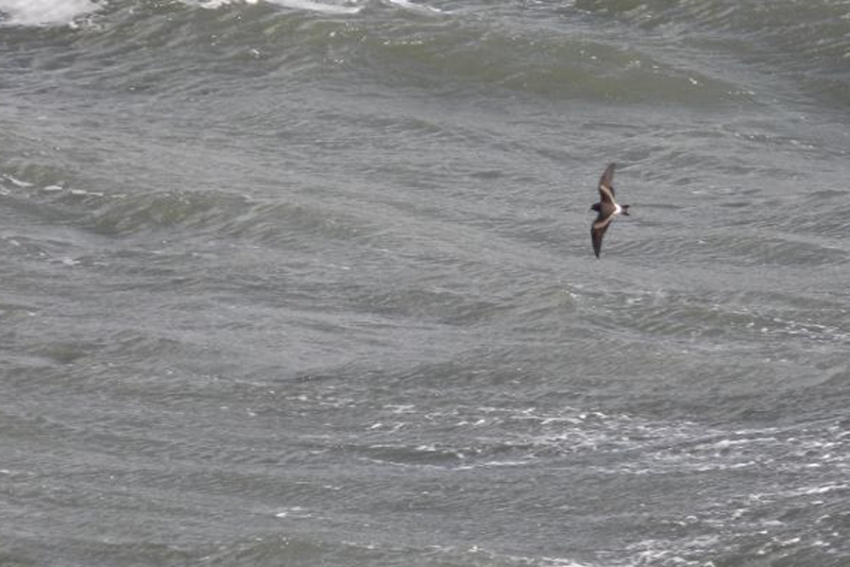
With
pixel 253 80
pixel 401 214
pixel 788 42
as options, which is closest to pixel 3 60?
pixel 253 80

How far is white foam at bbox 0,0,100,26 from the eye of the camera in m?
18.0

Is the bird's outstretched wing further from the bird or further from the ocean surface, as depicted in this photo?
the ocean surface

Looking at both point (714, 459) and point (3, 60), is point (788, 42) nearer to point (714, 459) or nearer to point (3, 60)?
point (3, 60)

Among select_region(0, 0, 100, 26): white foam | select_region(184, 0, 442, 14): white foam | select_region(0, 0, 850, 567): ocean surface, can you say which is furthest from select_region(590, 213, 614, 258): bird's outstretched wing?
select_region(0, 0, 100, 26): white foam

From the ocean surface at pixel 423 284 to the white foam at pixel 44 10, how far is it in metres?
0.06

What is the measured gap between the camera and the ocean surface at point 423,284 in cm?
930

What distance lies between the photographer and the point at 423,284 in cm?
1241

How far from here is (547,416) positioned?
34.4ft

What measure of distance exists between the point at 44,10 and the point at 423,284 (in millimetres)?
6955

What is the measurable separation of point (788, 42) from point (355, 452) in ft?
28.2

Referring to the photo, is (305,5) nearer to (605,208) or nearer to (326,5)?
(326,5)

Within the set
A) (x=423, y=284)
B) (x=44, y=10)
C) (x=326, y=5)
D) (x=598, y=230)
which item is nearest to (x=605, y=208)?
(x=598, y=230)

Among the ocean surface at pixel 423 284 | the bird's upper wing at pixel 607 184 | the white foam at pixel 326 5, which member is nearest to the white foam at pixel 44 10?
the ocean surface at pixel 423 284

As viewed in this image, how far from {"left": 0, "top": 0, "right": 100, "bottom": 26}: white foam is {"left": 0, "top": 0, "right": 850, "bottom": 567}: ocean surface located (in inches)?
2.5
